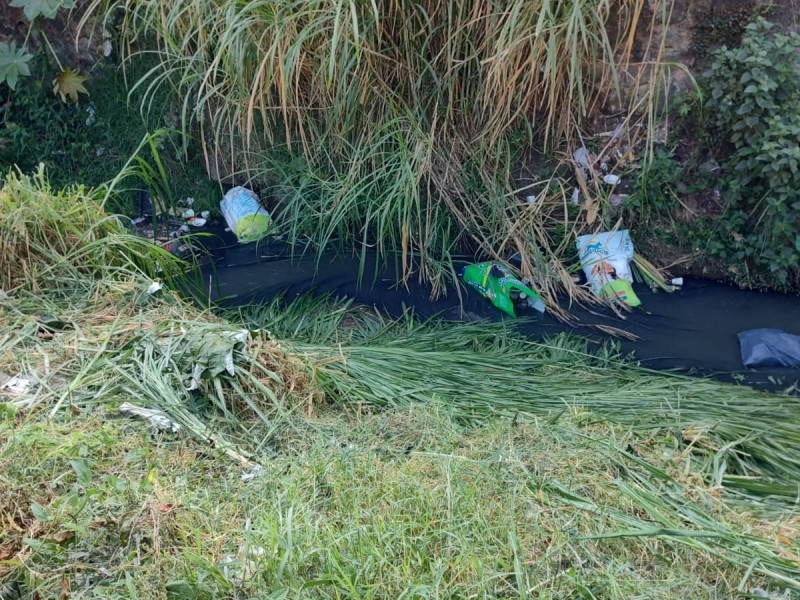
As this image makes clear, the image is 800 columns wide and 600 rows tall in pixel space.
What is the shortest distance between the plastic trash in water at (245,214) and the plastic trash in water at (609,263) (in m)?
1.56

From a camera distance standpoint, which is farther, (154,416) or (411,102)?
(411,102)

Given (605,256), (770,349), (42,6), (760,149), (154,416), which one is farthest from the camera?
(42,6)

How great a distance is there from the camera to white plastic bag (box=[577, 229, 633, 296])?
3.64 meters

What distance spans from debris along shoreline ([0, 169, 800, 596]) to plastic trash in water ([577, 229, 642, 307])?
1.45 feet

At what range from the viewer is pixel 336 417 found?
250 centimetres

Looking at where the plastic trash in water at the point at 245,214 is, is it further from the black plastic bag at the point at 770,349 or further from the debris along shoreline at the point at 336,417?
the black plastic bag at the point at 770,349

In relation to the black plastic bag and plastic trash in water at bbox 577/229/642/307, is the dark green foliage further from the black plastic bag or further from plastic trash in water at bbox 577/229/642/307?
the black plastic bag

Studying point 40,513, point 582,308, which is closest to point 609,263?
point 582,308

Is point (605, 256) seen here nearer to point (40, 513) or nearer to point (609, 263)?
point (609, 263)

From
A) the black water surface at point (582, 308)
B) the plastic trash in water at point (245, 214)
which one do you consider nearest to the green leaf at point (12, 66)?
the plastic trash in water at point (245, 214)

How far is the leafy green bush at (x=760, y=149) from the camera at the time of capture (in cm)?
334

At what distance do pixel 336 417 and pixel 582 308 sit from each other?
1.54 meters

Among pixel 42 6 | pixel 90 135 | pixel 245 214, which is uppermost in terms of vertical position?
pixel 42 6

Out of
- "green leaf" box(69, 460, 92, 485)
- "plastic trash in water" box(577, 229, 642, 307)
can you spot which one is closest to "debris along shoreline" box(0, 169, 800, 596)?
"green leaf" box(69, 460, 92, 485)
